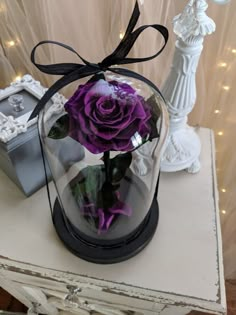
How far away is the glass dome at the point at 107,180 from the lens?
0.52 m

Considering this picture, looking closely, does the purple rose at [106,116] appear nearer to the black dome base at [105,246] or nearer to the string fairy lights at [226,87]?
the black dome base at [105,246]

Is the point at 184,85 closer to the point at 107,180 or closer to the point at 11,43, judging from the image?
the point at 107,180

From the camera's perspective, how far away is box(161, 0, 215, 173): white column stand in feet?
1.82

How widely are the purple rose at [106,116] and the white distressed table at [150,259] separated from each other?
0.23m

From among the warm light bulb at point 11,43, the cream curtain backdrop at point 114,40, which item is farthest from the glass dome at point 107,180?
the warm light bulb at point 11,43

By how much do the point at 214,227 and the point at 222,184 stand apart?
0.38m

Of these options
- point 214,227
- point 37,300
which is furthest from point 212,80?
point 37,300

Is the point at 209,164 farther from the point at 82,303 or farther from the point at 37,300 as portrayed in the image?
the point at 37,300

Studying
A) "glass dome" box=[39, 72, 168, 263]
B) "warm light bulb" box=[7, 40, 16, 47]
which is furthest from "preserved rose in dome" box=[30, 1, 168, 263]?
"warm light bulb" box=[7, 40, 16, 47]

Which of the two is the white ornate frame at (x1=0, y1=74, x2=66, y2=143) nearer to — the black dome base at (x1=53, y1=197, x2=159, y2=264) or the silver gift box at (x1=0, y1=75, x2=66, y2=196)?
the silver gift box at (x1=0, y1=75, x2=66, y2=196)

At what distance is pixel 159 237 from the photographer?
0.64m

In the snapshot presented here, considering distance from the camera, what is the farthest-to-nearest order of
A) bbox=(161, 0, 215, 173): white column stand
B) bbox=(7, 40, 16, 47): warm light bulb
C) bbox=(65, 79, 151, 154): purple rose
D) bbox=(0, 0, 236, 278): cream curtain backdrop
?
bbox=(7, 40, 16, 47): warm light bulb < bbox=(0, 0, 236, 278): cream curtain backdrop < bbox=(161, 0, 215, 173): white column stand < bbox=(65, 79, 151, 154): purple rose

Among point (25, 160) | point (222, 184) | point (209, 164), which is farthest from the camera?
point (222, 184)

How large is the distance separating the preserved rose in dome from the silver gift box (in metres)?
0.02
